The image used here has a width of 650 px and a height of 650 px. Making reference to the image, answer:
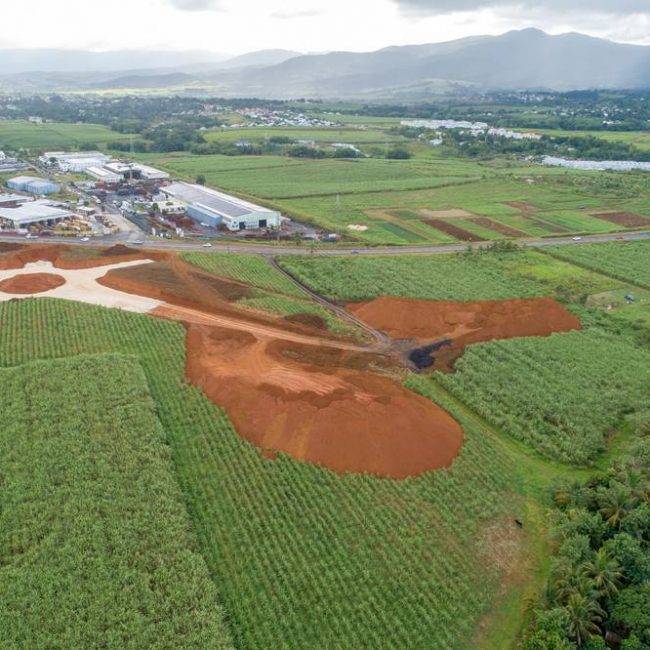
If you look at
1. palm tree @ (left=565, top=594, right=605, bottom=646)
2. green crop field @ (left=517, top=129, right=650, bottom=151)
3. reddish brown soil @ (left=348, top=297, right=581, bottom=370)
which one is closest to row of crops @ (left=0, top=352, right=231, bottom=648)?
palm tree @ (left=565, top=594, right=605, bottom=646)

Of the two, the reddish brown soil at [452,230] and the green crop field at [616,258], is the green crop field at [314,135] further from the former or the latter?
the green crop field at [616,258]

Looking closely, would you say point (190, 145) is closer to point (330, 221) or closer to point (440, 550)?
point (330, 221)

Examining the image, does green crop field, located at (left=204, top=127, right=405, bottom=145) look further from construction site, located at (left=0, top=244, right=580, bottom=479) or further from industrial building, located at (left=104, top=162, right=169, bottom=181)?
construction site, located at (left=0, top=244, right=580, bottom=479)

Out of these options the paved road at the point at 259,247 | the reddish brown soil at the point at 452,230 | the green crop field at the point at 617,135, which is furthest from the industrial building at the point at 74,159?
the green crop field at the point at 617,135

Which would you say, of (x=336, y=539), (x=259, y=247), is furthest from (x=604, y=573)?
(x=259, y=247)

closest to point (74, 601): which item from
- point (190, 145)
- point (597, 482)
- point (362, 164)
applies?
point (597, 482)

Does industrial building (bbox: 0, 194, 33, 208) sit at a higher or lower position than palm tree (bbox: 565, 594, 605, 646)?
higher

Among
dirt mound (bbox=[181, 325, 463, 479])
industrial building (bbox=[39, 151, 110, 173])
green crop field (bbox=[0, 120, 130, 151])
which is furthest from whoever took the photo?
green crop field (bbox=[0, 120, 130, 151])
